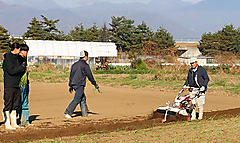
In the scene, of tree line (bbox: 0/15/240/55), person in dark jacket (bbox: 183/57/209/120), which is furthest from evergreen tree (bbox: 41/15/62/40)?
person in dark jacket (bbox: 183/57/209/120)

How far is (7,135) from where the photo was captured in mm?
7090

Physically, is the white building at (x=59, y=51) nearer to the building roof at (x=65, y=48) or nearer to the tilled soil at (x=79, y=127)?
the building roof at (x=65, y=48)

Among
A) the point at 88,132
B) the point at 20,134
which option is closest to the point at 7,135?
the point at 20,134

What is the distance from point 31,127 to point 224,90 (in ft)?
40.3

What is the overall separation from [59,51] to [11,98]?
108ft

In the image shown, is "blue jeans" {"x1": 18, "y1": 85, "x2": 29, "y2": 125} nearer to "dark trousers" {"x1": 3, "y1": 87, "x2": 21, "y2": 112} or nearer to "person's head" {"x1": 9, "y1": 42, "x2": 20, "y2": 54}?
"dark trousers" {"x1": 3, "y1": 87, "x2": 21, "y2": 112}

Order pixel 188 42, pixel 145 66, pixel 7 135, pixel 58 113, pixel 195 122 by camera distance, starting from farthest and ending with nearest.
Answer: 1. pixel 188 42
2. pixel 145 66
3. pixel 58 113
4. pixel 195 122
5. pixel 7 135

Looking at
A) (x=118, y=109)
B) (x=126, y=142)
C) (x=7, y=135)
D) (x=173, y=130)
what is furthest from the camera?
(x=118, y=109)

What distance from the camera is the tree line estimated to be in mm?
59206

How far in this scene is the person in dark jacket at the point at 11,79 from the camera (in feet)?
24.7

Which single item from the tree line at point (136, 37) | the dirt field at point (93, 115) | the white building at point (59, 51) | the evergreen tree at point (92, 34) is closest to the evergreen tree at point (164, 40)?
the tree line at point (136, 37)

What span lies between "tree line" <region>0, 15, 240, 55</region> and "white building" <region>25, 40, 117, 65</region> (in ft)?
45.5

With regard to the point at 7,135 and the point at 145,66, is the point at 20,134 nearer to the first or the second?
the point at 7,135

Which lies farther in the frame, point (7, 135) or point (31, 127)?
point (31, 127)
